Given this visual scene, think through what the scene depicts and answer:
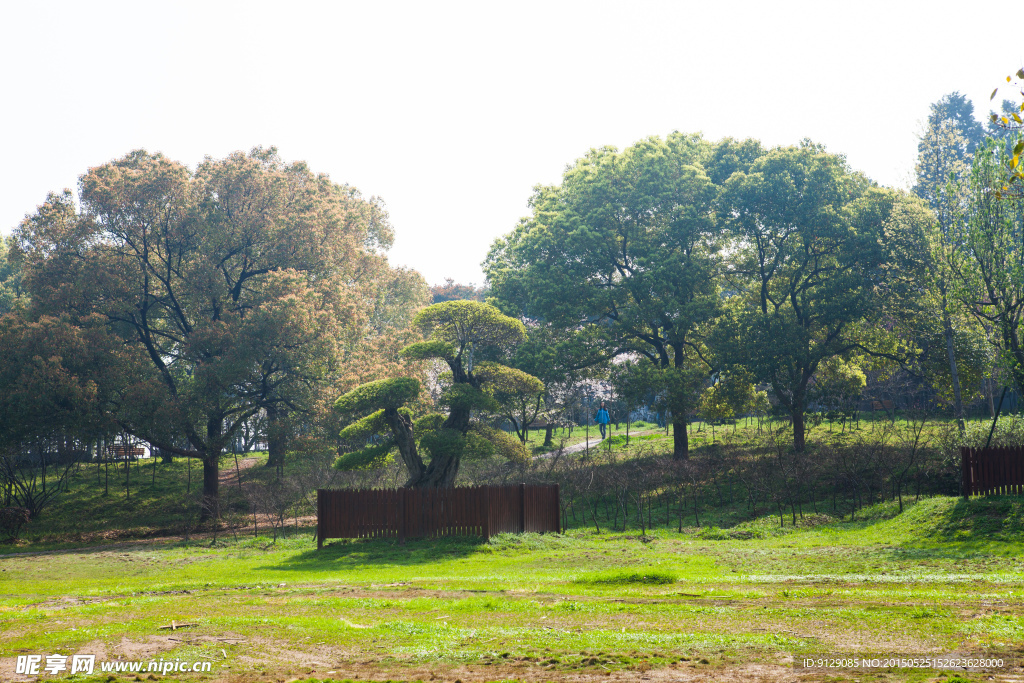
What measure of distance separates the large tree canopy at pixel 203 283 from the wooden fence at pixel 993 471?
25.4m

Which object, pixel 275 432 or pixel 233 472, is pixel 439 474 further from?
pixel 233 472

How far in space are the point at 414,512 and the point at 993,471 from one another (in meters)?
16.6

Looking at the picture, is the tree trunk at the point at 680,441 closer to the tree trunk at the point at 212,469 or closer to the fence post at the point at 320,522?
the fence post at the point at 320,522

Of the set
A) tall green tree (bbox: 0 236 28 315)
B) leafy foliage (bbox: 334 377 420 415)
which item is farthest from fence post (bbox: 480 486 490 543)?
tall green tree (bbox: 0 236 28 315)

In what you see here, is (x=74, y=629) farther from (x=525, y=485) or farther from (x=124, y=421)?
(x=124, y=421)

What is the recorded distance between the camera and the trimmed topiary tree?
23453mm

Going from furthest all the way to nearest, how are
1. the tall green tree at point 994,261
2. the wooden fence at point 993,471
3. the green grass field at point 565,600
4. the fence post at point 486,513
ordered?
the tall green tree at point 994,261 → the fence post at point 486,513 → the wooden fence at point 993,471 → the green grass field at point 565,600

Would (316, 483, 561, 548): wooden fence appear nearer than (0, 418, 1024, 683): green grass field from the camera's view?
No

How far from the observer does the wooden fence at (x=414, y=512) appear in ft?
73.0

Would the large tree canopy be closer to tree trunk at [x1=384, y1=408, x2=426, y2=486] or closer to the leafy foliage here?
the leafy foliage

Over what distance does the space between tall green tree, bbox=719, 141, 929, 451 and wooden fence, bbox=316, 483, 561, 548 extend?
15607 millimetres

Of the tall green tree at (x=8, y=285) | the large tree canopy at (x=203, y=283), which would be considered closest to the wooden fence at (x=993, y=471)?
the large tree canopy at (x=203, y=283)

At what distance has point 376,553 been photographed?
69.3ft

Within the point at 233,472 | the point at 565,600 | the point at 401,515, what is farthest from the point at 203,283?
the point at 565,600
